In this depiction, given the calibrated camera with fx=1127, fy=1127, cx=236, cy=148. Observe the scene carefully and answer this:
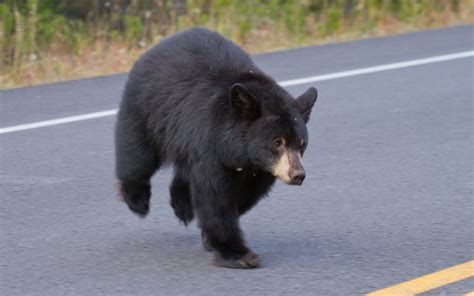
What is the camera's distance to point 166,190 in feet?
22.1

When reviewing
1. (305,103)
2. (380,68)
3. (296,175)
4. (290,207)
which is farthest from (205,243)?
(380,68)

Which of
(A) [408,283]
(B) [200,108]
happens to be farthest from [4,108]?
(A) [408,283]

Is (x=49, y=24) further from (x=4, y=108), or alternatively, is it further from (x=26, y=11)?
(x=4, y=108)

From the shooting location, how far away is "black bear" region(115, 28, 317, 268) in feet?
16.3

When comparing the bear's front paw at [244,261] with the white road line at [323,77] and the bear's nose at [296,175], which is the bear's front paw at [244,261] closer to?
the bear's nose at [296,175]

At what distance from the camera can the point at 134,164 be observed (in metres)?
5.58

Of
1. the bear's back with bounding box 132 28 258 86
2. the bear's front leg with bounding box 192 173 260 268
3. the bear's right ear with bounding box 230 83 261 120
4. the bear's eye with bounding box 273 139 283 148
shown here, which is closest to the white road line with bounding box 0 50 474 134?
the bear's back with bounding box 132 28 258 86

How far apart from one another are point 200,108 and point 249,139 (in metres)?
0.36

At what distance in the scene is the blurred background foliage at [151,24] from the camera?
10.5 metres

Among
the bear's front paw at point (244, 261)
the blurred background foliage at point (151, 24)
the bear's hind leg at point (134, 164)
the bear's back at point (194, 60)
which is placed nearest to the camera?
the bear's front paw at point (244, 261)

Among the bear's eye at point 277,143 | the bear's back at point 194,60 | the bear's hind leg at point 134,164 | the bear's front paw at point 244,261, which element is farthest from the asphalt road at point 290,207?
the bear's back at point 194,60

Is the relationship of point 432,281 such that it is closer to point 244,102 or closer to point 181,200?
point 244,102

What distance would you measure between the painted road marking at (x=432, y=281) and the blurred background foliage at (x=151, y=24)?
5.34m

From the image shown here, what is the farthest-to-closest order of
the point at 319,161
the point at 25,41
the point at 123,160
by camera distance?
the point at 25,41, the point at 319,161, the point at 123,160
